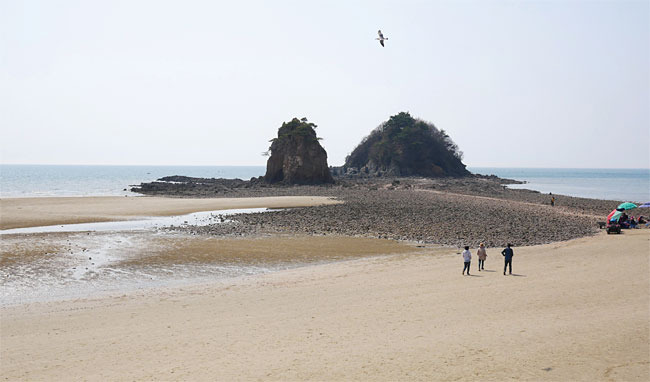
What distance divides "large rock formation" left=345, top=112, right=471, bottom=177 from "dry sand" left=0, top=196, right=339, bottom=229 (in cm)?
7592

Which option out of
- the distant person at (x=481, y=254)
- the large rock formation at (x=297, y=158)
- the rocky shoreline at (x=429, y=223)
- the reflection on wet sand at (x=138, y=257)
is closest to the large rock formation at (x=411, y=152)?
the large rock formation at (x=297, y=158)

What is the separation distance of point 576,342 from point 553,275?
7.54 m

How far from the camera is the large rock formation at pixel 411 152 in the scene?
124m

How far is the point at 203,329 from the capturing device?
12375 mm

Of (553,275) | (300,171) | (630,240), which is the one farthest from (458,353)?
(300,171)

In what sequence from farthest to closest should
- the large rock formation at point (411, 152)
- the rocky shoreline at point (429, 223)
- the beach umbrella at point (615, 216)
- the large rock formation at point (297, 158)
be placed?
the large rock formation at point (411, 152), the large rock formation at point (297, 158), the beach umbrella at point (615, 216), the rocky shoreline at point (429, 223)

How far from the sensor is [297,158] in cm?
8444

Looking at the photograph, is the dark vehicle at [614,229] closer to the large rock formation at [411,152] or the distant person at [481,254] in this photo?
the distant person at [481,254]

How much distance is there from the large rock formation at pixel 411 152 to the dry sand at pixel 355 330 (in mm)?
105280

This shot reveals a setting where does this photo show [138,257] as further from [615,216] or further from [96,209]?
[615,216]


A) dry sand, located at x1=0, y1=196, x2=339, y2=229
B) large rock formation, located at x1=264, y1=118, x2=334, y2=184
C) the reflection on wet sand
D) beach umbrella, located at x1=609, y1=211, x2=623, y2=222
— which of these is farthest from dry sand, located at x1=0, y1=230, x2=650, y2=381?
large rock formation, located at x1=264, y1=118, x2=334, y2=184

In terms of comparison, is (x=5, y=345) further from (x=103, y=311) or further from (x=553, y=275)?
(x=553, y=275)

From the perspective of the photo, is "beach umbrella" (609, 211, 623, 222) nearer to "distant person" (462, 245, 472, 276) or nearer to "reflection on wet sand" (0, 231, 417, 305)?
"reflection on wet sand" (0, 231, 417, 305)

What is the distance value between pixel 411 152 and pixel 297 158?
50035mm
